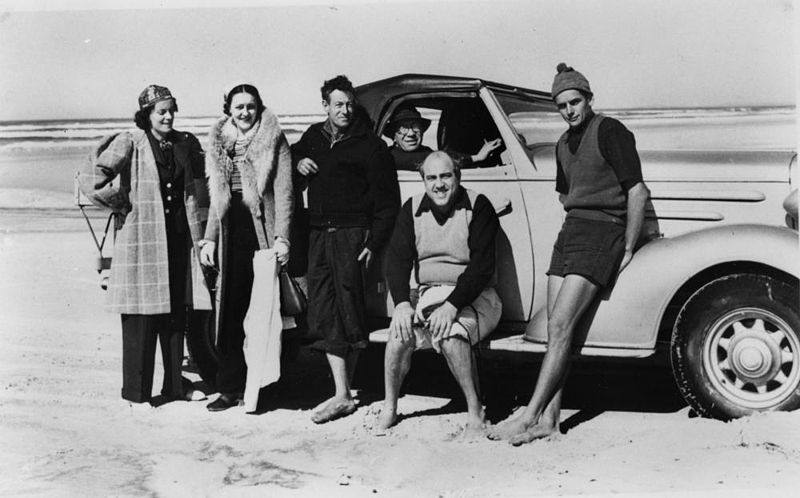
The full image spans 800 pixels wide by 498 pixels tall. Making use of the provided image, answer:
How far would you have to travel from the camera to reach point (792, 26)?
17.4 feet

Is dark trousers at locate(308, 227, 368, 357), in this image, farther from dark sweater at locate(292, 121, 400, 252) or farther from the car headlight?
the car headlight

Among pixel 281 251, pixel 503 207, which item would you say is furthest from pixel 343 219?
pixel 503 207

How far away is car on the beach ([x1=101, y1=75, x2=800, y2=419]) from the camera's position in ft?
14.8

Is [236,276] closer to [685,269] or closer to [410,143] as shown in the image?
[410,143]

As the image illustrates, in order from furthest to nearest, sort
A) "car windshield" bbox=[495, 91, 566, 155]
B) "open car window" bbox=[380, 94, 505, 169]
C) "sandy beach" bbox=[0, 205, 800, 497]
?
"open car window" bbox=[380, 94, 505, 169], "car windshield" bbox=[495, 91, 566, 155], "sandy beach" bbox=[0, 205, 800, 497]

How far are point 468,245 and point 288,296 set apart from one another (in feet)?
3.98

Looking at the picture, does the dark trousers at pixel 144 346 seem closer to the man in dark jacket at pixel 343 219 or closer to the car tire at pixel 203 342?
the car tire at pixel 203 342

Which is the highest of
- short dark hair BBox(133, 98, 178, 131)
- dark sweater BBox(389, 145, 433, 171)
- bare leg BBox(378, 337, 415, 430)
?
short dark hair BBox(133, 98, 178, 131)

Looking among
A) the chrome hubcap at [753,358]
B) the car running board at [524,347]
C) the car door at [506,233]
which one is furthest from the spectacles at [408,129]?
the chrome hubcap at [753,358]

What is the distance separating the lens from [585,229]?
4.66 metres

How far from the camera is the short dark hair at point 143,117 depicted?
5.39 meters

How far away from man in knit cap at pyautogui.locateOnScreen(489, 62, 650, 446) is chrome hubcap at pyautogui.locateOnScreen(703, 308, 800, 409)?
66 cm

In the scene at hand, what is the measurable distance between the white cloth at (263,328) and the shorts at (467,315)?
3.07ft

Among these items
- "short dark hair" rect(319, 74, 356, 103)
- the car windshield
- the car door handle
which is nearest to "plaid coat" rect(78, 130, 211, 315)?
"short dark hair" rect(319, 74, 356, 103)
